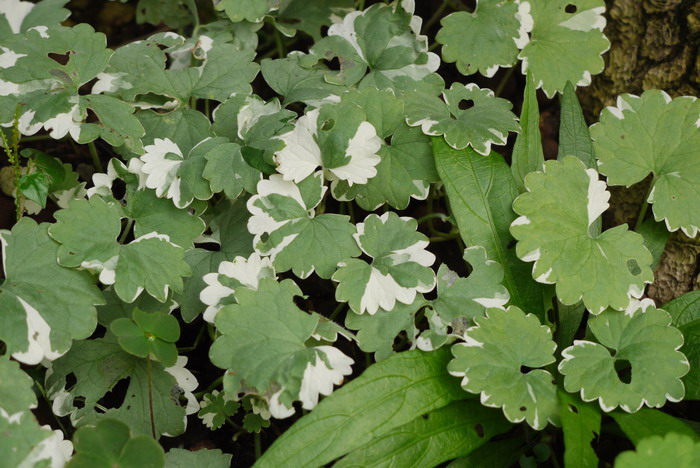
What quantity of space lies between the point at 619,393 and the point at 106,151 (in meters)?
1.49

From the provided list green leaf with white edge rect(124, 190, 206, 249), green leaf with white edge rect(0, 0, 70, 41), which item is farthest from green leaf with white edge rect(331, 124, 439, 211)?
green leaf with white edge rect(0, 0, 70, 41)

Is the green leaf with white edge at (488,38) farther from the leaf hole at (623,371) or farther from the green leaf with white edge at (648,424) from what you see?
the green leaf with white edge at (648,424)

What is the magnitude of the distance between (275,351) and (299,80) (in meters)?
0.73

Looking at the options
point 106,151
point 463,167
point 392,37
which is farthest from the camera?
point 106,151

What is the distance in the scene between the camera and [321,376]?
1.16 m

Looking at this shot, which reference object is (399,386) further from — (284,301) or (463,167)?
(463,167)

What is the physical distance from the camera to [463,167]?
1.44 m

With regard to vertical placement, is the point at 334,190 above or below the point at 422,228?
above

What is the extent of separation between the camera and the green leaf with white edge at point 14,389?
1120 mm

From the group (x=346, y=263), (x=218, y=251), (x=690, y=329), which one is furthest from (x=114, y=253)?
(x=690, y=329)

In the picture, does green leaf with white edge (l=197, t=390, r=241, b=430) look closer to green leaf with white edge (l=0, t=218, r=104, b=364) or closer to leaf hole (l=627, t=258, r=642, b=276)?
green leaf with white edge (l=0, t=218, r=104, b=364)

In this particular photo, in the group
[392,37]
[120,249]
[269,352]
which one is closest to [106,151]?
[120,249]

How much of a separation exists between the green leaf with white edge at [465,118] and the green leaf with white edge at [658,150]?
0.22 metres

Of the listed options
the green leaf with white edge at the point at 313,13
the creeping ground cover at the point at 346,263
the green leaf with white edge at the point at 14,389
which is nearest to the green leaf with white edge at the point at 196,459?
the creeping ground cover at the point at 346,263
